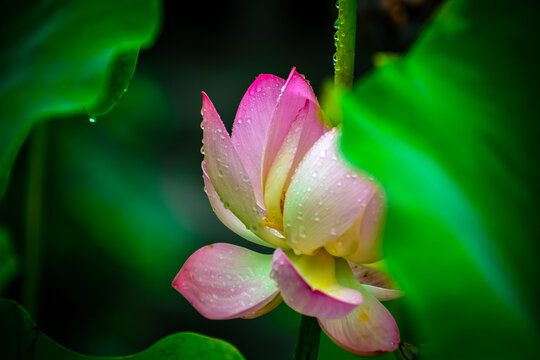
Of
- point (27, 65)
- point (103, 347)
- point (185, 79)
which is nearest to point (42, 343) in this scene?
point (27, 65)

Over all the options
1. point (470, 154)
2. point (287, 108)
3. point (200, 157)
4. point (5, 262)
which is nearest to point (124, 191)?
point (200, 157)

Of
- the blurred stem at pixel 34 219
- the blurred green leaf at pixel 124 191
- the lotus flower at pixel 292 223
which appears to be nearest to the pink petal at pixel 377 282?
the lotus flower at pixel 292 223

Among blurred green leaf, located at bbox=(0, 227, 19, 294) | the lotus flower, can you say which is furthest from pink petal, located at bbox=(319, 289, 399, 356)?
blurred green leaf, located at bbox=(0, 227, 19, 294)

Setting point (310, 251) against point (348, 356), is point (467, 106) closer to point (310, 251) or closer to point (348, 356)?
point (310, 251)

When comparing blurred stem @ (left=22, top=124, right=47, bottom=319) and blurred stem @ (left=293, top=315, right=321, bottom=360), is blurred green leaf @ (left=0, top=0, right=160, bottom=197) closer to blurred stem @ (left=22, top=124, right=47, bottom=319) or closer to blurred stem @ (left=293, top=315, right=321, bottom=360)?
blurred stem @ (left=293, top=315, right=321, bottom=360)

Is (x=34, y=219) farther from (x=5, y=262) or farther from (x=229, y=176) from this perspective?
(x=229, y=176)

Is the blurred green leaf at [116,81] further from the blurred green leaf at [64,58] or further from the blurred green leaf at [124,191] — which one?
the blurred green leaf at [124,191]
